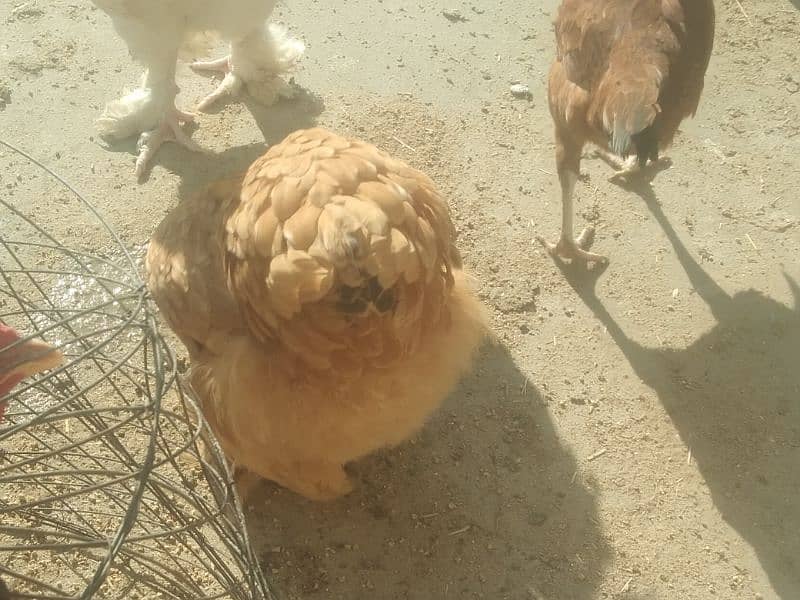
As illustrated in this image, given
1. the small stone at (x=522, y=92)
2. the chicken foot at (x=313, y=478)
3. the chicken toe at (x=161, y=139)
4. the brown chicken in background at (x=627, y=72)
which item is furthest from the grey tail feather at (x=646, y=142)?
the chicken toe at (x=161, y=139)

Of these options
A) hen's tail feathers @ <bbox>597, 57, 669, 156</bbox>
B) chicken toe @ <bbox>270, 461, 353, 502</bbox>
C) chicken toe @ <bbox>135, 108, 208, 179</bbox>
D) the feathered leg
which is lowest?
chicken toe @ <bbox>270, 461, 353, 502</bbox>

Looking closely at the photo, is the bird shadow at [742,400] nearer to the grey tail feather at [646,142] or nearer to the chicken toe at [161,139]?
the grey tail feather at [646,142]

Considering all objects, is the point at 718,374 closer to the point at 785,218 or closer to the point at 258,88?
the point at 785,218

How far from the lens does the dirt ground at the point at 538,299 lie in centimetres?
182

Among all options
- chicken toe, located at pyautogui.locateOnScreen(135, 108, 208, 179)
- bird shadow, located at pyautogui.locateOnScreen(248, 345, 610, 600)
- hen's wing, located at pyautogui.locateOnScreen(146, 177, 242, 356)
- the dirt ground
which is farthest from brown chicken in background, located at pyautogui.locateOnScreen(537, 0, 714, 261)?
chicken toe, located at pyautogui.locateOnScreen(135, 108, 208, 179)

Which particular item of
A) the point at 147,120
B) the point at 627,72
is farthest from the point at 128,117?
the point at 627,72

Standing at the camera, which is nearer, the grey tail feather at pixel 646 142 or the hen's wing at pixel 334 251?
the hen's wing at pixel 334 251

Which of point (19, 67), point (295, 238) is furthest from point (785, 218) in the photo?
point (19, 67)

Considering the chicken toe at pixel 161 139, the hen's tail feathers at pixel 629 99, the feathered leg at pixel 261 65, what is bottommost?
the chicken toe at pixel 161 139

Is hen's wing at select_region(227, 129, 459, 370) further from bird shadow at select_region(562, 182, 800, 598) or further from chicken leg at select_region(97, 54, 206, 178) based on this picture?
chicken leg at select_region(97, 54, 206, 178)

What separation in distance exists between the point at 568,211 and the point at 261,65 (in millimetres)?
1469

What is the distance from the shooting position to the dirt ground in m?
1.82

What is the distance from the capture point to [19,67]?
2828 millimetres

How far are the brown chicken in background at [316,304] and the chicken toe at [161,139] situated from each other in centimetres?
105
